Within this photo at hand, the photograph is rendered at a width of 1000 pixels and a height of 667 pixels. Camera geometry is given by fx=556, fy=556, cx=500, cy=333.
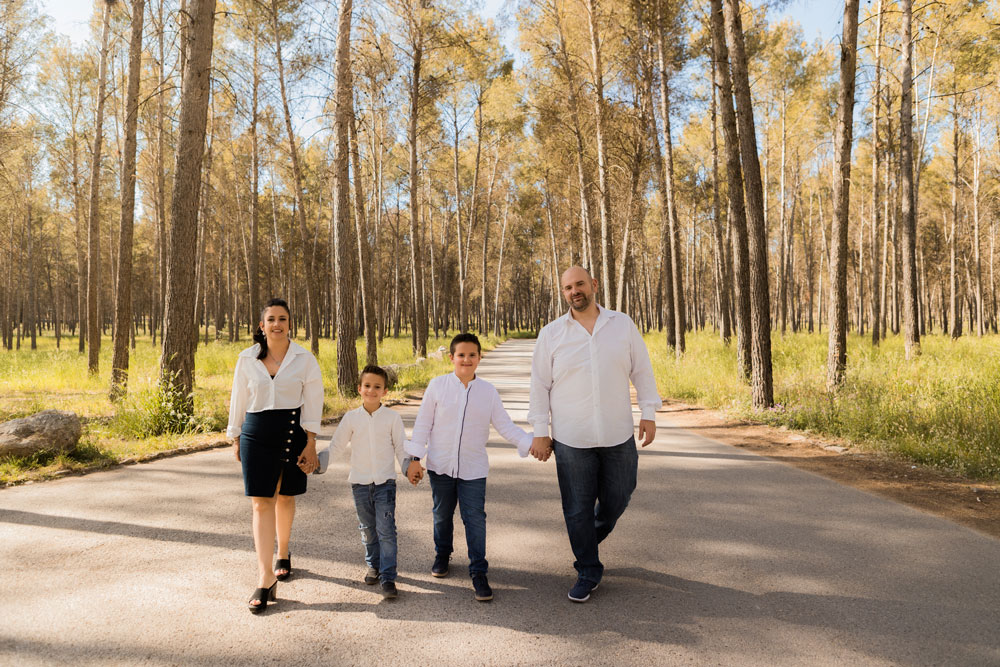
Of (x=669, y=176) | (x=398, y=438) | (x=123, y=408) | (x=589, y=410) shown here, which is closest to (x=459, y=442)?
(x=398, y=438)

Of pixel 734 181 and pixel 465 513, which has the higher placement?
pixel 734 181

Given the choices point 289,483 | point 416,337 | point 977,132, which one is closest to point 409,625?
point 289,483

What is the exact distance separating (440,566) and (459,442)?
0.85 metres

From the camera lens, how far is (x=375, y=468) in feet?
11.3

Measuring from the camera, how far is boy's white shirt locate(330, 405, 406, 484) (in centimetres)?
344

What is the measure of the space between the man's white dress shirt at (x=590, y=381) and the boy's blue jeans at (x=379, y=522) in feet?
3.34

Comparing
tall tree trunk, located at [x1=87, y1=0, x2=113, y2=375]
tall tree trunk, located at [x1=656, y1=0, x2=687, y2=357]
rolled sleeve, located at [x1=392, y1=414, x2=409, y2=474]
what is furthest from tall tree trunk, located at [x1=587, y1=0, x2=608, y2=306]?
rolled sleeve, located at [x1=392, y1=414, x2=409, y2=474]

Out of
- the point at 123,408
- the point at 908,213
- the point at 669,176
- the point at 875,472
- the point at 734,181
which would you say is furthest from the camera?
the point at 669,176

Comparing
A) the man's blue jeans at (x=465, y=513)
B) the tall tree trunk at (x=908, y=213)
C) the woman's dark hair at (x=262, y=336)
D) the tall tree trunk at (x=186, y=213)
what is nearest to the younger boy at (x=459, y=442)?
the man's blue jeans at (x=465, y=513)

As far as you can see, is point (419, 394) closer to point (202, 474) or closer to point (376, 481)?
point (202, 474)

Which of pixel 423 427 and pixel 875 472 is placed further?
pixel 875 472

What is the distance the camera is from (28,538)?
4180 millimetres

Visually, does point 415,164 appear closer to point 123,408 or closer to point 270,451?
point 123,408

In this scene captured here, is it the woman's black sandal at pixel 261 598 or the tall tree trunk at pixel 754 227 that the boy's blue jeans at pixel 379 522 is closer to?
the woman's black sandal at pixel 261 598
